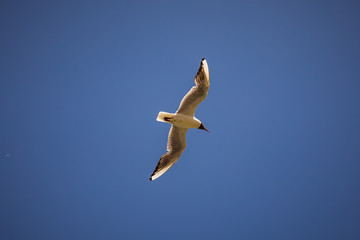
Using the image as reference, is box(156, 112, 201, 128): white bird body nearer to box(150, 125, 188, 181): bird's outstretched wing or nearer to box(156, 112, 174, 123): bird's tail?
box(156, 112, 174, 123): bird's tail

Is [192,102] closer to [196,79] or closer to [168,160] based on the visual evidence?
[196,79]

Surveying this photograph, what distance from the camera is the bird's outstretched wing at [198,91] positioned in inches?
202

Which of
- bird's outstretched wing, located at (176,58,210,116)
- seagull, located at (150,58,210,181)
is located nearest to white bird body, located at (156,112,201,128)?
seagull, located at (150,58,210,181)

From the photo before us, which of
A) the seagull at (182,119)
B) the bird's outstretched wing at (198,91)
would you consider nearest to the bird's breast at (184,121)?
the seagull at (182,119)

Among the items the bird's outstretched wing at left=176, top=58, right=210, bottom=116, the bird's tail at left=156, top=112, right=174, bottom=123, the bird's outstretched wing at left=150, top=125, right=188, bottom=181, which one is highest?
the bird's outstretched wing at left=176, top=58, right=210, bottom=116

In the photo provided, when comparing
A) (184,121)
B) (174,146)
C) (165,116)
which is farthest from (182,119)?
(174,146)

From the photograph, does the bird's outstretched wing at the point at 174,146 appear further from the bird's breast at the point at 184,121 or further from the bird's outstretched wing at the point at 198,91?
the bird's outstretched wing at the point at 198,91

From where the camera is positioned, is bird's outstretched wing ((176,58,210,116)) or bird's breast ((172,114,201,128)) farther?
bird's breast ((172,114,201,128))

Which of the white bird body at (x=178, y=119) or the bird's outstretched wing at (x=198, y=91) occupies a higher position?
the bird's outstretched wing at (x=198, y=91)

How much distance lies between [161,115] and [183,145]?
87cm

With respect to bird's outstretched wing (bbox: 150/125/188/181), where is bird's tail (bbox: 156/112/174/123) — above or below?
above

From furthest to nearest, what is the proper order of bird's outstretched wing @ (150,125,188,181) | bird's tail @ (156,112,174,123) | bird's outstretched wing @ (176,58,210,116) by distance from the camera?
1. bird's outstretched wing @ (150,125,188,181)
2. bird's tail @ (156,112,174,123)
3. bird's outstretched wing @ (176,58,210,116)

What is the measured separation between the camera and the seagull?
5.17 m

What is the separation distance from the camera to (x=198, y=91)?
17.2 feet
